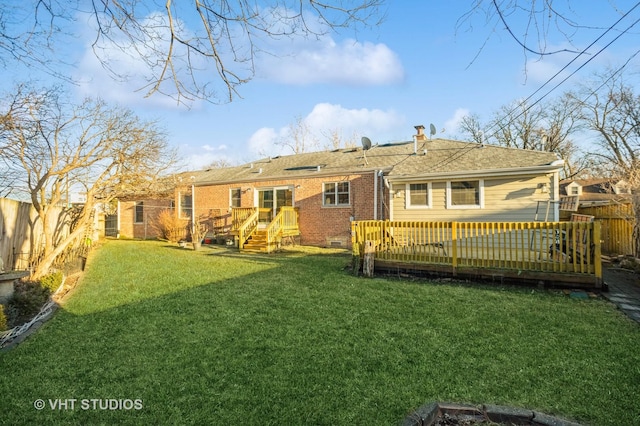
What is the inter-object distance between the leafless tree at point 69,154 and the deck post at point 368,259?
24.3ft

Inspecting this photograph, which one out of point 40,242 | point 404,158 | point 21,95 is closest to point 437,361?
point 21,95

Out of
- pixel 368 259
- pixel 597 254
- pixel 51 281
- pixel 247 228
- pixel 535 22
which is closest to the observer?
pixel 535 22

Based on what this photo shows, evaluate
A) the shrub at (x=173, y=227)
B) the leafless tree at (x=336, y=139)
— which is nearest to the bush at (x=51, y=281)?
the shrub at (x=173, y=227)

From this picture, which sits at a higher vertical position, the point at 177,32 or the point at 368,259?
the point at 177,32

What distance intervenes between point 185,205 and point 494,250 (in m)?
17.8

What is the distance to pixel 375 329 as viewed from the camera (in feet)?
15.1

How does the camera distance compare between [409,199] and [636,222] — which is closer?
[636,222]

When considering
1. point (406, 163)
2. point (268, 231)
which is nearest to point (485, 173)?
point (406, 163)

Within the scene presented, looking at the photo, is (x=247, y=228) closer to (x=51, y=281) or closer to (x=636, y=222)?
(x=51, y=281)

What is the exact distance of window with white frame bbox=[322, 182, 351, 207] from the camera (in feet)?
47.6

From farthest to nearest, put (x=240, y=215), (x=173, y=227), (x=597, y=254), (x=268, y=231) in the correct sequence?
(x=173, y=227), (x=240, y=215), (x=268, y=231), (x=597, y=254)

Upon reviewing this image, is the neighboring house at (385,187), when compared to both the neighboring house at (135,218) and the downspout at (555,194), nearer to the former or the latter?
the downspout at (555,194)

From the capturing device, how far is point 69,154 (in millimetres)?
9500
